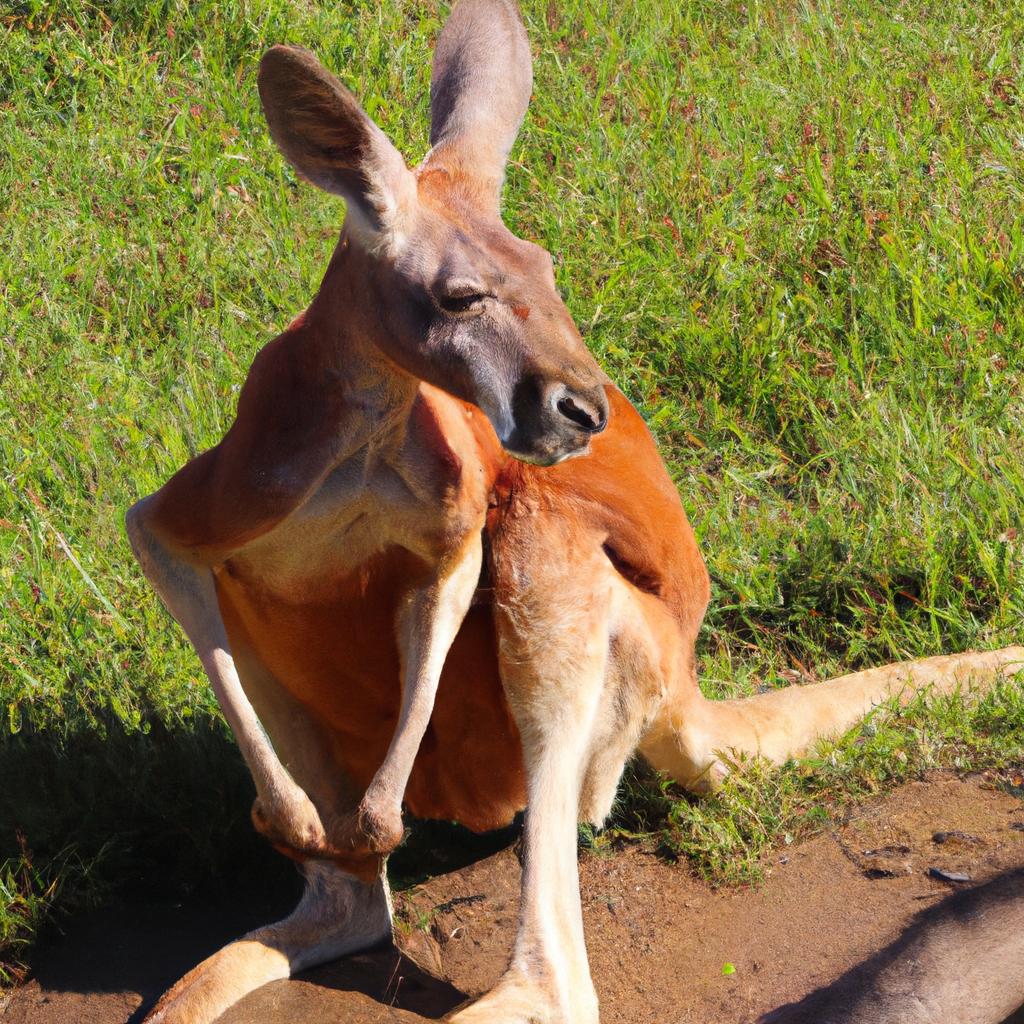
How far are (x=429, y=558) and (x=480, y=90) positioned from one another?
113 centimetres

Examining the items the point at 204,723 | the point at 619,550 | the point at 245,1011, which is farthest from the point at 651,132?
the point at 245,1011

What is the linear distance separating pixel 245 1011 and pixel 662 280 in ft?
10.7

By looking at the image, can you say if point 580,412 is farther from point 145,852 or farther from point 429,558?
point 145,852

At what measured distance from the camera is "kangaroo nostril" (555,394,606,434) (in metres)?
2.88

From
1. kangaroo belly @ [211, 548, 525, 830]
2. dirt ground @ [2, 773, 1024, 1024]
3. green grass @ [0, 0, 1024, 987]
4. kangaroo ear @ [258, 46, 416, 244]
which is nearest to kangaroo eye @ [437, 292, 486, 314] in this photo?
kangaroo ear @ [258, 46, 416, 244]

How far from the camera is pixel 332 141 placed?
3.03 meters

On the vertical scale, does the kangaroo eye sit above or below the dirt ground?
above

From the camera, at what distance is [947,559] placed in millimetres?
4785

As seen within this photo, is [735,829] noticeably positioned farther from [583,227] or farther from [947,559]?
[583,227]

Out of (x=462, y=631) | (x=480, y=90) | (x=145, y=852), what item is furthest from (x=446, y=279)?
(x=145, y=852)

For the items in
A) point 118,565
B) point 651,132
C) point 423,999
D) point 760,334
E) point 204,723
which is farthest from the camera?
point 651,132

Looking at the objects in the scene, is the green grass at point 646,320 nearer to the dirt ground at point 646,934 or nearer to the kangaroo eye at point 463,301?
the dirt ground at point 646,934

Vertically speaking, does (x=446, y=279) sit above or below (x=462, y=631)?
above

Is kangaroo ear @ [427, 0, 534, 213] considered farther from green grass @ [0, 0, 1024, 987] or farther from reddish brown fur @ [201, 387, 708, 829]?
green grass @ [0, 0, 1024, 987]
